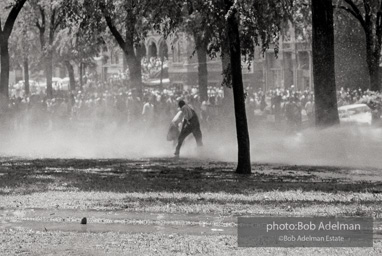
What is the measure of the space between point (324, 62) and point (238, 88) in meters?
Result: 5.76

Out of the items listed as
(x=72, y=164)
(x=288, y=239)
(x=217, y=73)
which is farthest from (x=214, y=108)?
(x=217, y=73)

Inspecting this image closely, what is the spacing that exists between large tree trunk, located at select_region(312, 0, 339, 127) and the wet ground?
10.7 feet

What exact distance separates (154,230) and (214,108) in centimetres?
2714

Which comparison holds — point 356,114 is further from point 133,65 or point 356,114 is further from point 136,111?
point 136,111

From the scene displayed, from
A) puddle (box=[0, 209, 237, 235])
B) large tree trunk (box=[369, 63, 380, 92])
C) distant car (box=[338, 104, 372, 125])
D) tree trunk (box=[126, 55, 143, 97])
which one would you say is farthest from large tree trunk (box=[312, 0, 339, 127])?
puddle (box=[0, 209, 237, 235])

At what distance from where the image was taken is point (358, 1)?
3644 cm

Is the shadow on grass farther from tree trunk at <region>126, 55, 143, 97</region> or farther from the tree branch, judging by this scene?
tree trunk at <region>126, 55, 143, 97</region>

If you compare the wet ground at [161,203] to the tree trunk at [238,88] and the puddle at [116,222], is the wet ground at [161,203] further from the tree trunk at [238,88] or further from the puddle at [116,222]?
the tree trunk at [238,88]

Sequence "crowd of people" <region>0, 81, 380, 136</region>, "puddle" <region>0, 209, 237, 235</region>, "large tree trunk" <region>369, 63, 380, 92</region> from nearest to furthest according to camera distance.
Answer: "puddle" <region>0, 209, 237, 235</region>
"large tree trunk" <region>369, 63, 380, 92</region>
"crowd of people" <region>0, 81, 380, 136</region>

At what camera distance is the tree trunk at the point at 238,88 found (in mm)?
19047

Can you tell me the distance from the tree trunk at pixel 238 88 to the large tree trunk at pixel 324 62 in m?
5.27

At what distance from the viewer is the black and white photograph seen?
1090 cm

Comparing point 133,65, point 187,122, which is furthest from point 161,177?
point 133,65

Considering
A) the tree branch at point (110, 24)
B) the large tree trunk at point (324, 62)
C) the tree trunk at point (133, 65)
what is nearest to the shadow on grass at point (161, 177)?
the large tree trunk at point (324, 62)
